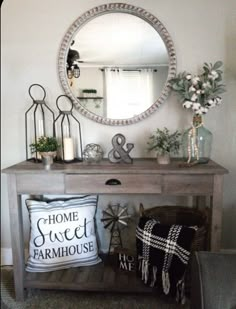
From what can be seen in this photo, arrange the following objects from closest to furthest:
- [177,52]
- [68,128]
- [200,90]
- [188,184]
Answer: [188,184], [200,90], [177,52], [68,128]

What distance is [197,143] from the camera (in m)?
1.91

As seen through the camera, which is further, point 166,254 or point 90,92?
point 90,92

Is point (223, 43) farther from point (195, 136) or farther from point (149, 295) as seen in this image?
point (149, 295)

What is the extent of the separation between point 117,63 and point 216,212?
3.97 feet

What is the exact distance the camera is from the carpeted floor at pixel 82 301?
179 centimetres

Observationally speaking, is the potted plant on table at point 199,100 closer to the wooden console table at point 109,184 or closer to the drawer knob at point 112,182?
the wooden console table at point 109,184

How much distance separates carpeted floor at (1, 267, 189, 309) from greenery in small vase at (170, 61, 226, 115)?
124cm

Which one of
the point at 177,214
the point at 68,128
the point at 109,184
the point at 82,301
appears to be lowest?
the point at 82,301

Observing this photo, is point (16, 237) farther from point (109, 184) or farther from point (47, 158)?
point (109, 184)

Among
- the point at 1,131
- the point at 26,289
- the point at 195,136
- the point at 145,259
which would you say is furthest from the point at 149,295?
the point at 1,131

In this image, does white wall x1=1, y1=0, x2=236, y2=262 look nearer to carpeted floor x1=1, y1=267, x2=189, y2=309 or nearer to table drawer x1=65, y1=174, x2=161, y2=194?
table drawer x1=65, y1=174, x2=161, y2=194

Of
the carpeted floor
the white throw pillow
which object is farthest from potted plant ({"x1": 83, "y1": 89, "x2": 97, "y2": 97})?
the carpeted floor

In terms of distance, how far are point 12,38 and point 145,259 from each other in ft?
5.93

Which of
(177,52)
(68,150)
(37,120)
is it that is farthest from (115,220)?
(177,52)
